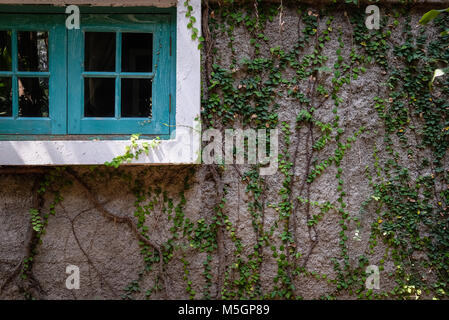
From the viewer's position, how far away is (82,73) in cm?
265

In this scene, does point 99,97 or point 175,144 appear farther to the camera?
point 99,97

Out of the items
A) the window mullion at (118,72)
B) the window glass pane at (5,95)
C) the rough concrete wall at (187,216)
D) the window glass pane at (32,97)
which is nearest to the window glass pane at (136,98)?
the window mullion at (118,72)

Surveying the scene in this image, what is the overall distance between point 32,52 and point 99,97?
61 cm

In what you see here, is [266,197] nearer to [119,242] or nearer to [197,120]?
[197,120]

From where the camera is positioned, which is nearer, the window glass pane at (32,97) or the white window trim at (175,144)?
the white window trim at (175,144)

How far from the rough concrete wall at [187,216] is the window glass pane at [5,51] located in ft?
2.76

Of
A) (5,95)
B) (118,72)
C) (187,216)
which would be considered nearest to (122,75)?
(118,72)

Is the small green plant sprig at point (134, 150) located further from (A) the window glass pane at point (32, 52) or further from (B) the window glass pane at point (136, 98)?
(A) the window glass pane at point (32, 52)

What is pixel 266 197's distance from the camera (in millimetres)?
2762

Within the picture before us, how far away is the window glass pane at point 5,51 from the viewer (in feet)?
8.87

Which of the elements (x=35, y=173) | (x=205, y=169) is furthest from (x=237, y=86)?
(x=35, y=173)

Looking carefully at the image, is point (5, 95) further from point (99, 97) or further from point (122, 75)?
point (122, 75)
